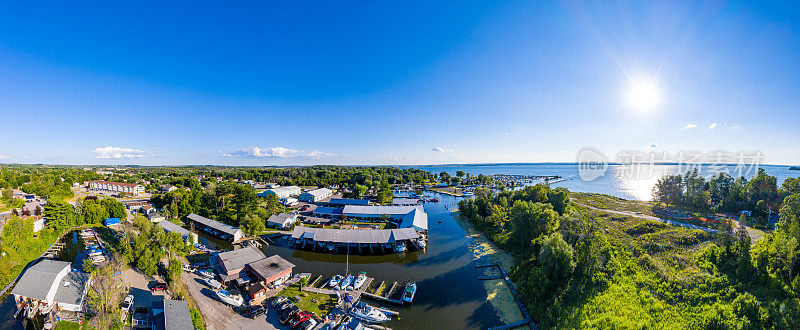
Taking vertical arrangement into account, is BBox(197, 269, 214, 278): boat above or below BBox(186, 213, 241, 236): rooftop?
below

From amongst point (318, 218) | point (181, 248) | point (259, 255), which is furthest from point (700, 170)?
point (181, 248)

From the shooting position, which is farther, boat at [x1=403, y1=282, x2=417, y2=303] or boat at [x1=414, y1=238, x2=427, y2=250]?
boat at [x1=414, y1=238, x2=427, y2=250]

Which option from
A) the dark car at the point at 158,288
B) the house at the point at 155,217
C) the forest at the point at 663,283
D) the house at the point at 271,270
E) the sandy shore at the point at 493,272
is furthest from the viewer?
the house at the point at 155,217

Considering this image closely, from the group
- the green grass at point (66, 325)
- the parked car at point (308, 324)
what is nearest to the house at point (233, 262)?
the green grass at point (66, 325)

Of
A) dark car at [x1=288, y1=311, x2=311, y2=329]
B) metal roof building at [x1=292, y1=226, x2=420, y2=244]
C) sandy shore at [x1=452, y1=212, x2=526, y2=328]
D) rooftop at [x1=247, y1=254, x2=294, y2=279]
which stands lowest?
sandy shore at [x1=452, y1=212, x2=526, y2=328]

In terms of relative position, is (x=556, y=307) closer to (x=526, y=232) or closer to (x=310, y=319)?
(x=526, y=232)

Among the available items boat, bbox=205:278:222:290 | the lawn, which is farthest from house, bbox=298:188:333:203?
the lawn

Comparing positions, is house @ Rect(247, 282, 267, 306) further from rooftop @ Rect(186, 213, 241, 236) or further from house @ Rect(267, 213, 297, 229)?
house @ Rect(267, 213, 297, 229)

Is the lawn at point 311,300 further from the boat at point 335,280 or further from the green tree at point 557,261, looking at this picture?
the green tree at point 557,261
